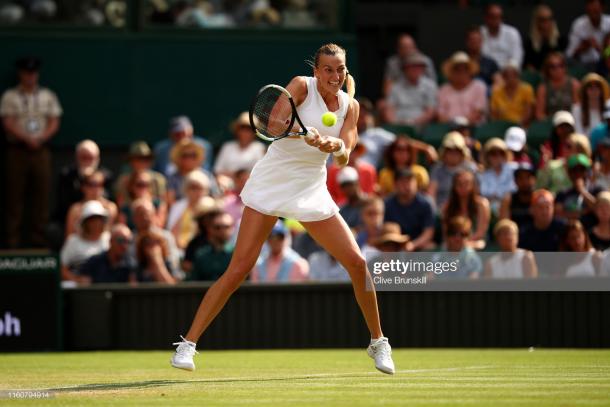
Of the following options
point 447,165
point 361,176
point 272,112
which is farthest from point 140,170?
point 272,112

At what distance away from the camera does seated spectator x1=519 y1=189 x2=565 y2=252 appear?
11977 millimetres

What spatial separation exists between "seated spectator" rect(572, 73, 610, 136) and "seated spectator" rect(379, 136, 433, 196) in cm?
181

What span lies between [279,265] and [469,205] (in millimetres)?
1896

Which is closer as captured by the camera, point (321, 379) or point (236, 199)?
point (321, 379)

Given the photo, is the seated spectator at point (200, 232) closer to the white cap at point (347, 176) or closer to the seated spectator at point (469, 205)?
the white cap at point (347, 176)

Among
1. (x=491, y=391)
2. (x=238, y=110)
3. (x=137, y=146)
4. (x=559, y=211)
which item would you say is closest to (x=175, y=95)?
(x=238, y=110)

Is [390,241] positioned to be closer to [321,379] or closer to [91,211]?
[91,211]

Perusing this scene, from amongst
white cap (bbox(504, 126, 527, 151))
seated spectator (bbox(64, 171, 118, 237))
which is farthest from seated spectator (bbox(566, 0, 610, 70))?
seated spectator (bbox(64, 171, 118, 237))

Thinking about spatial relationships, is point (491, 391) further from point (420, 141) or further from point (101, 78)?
point (101, 78)

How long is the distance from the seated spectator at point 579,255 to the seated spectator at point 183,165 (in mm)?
4233

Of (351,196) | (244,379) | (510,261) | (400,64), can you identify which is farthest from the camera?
(400,64)

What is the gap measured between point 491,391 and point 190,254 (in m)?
6.28

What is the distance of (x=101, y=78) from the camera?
16031mm

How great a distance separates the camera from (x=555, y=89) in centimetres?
1473
